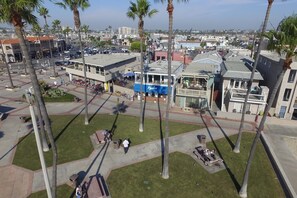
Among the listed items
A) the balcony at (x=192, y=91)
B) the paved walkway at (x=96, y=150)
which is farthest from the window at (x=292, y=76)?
the balcony at (x=192, y=91)

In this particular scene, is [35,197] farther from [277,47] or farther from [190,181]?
[277,47]

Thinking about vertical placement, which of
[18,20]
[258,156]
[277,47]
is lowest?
[258,156]

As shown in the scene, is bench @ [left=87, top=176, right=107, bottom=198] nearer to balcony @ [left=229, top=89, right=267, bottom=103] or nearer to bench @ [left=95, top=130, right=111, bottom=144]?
bench @ [left=95, top=130, right=111, bottom=144]

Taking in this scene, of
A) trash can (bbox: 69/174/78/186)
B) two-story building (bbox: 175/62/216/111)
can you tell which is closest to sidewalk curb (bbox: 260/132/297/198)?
two-story building (bbox: 175/62/216/111)

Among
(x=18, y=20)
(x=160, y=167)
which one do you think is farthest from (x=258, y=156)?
(x=18, y=20)

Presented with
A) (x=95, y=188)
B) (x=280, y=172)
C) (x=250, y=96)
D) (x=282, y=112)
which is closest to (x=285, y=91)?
(x=282, y=112)

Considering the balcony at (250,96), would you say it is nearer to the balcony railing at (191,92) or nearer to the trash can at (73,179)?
the balcony railing at (191,92)
